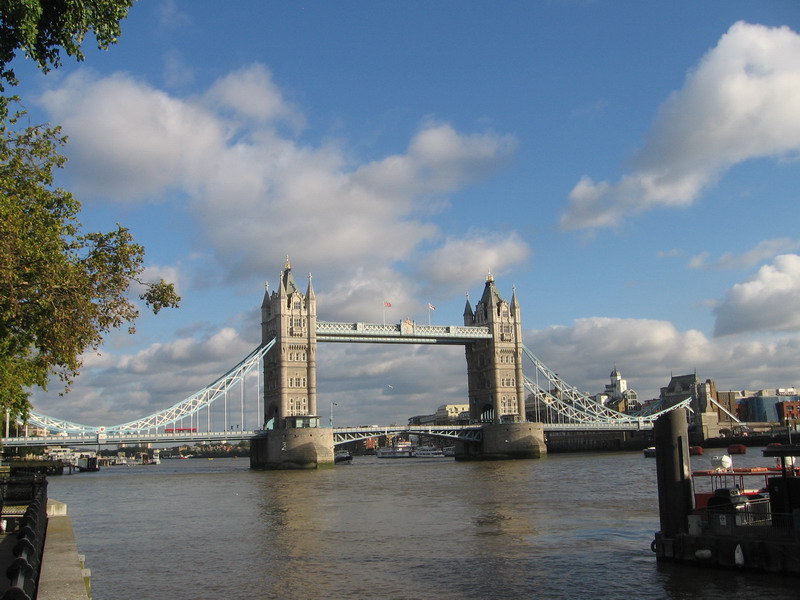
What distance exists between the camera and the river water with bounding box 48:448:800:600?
18859 mm

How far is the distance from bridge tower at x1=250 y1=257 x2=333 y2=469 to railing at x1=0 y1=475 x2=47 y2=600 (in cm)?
7408

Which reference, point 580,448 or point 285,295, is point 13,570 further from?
point 580,448

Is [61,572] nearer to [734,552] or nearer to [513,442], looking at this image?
[734,552]

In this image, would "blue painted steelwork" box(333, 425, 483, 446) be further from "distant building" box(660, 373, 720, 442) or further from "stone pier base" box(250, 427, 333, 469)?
"distant building" box(660, 373, 720, 442)

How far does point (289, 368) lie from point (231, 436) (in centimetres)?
1328

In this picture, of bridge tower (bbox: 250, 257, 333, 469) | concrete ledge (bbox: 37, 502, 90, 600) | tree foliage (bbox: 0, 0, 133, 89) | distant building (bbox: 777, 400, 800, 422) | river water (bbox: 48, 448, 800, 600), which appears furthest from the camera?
distant building (bbox: 777, 400, 800, 422)

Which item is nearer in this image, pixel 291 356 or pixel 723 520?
pixel 723 520

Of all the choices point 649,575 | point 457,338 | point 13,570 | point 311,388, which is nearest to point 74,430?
point 311,388

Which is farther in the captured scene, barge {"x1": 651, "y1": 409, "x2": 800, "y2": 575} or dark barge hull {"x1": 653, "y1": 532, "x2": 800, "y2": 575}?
barge {"x1": 651, "y1": 409, "x2": 800, "y2": 575}

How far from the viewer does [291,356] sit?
332ft

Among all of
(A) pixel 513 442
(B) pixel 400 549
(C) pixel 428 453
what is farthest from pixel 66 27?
(C) pixel 428 453

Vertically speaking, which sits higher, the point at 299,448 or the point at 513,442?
the point at 299,448

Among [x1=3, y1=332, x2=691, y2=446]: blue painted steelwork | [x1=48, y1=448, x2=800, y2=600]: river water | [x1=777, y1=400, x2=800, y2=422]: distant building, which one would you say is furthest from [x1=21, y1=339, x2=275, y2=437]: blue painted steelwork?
[x1=777, y1=400, x2=800, y2=422]: distant building

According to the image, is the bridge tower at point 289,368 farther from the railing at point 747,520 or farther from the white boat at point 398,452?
the railing at point 747,520
